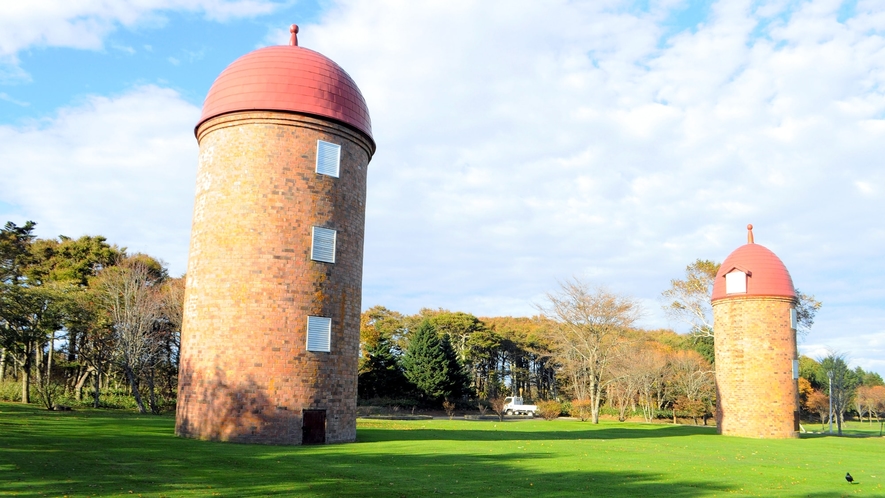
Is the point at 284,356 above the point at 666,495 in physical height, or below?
above

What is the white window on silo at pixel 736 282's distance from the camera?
35438 mm

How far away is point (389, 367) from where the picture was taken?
55.9m

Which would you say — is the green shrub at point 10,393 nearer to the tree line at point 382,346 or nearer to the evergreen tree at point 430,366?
the tree line at point 382,346

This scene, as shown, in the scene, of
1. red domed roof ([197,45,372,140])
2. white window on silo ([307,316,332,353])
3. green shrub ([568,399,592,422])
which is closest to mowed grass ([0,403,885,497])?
white window on silo ([307,316,332,353])

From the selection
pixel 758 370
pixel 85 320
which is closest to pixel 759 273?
pixel 758 370

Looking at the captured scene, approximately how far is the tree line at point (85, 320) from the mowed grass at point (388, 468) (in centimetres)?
1264

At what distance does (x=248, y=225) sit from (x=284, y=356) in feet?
13.9

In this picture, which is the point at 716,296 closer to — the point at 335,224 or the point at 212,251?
the point at 335,224

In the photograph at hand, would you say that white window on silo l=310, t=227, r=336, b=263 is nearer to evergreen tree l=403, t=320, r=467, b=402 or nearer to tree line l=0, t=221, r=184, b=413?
tree line l=0, t=221, r=184, b=413

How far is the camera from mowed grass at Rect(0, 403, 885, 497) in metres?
11.4

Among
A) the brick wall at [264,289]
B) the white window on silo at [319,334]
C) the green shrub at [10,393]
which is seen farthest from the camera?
the green shrub at [10,393]

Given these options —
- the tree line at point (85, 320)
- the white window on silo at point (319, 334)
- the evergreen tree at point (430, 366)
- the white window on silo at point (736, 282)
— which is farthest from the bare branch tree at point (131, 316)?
the white window on silo at point (736, 282)

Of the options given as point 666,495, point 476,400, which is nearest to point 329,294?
point 666,495

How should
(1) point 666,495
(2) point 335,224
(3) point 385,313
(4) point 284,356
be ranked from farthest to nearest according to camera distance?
(3) point 385,313, (2) point 335,224, (4) point 284,356, (1) point 666,495
